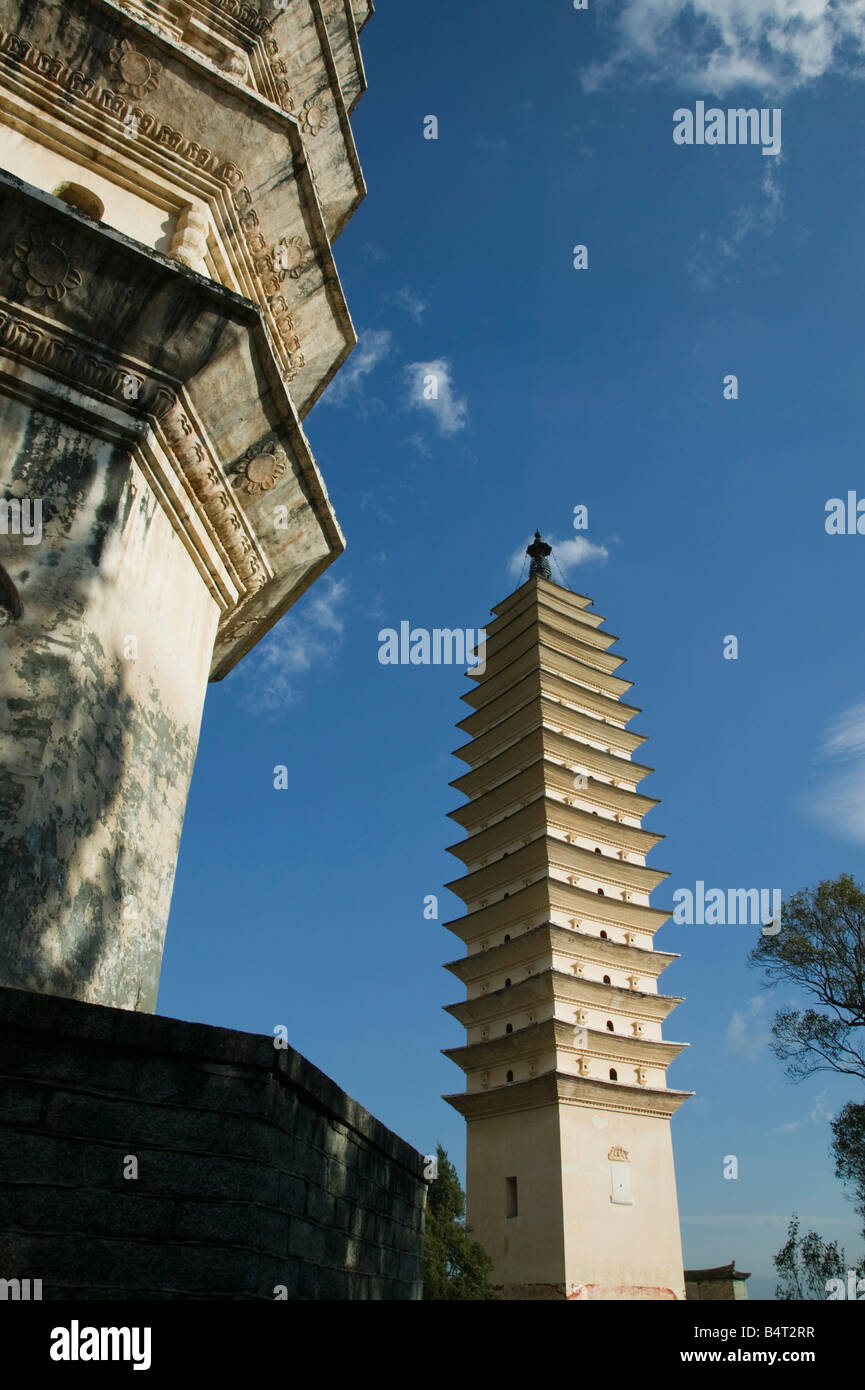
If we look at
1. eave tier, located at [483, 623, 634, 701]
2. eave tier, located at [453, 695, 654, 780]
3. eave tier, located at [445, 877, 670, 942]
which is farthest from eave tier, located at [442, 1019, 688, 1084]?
eave tier, located at [483, 623, 634, 701]

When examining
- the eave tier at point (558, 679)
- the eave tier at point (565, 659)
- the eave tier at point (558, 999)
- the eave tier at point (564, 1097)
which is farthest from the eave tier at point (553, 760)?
the eave tier at point (564, 1097)

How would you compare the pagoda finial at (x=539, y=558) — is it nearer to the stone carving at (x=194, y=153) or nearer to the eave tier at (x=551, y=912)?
the eave tier at (x=551, y=912)

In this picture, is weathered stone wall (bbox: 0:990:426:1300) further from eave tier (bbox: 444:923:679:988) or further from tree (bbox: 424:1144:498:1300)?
eave tier (bbox: 444:923:679:988)

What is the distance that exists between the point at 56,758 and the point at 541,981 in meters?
20.3

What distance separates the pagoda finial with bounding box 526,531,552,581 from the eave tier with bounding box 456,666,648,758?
582 cm

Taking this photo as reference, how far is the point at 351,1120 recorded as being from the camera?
11.1 feet

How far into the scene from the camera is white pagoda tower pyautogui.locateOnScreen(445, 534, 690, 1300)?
66.7 ft

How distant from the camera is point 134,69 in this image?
16.9 feet

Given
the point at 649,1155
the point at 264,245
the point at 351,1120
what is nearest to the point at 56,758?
the point at 351,1120

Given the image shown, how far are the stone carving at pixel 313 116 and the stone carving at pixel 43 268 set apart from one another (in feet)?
11.6

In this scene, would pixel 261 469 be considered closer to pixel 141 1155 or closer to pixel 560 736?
pixel 141 1155

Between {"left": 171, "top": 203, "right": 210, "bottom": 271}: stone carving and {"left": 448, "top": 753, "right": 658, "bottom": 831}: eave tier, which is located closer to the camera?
{"left": 171, "top": 203, "right": 210, "bottom": 271}: stone carving

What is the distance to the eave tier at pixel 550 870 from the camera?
24750mm
